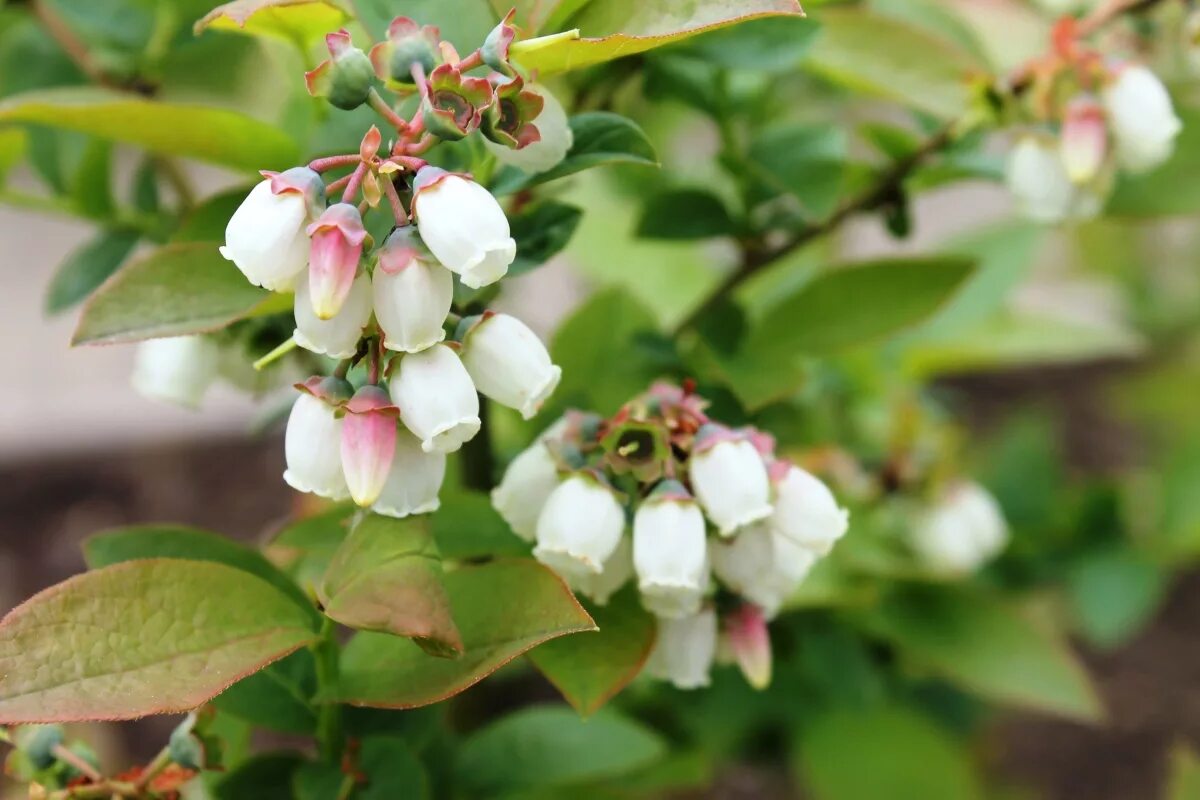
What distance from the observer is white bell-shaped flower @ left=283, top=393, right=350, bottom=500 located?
13.4 inches

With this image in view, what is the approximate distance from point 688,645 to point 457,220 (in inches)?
7.2

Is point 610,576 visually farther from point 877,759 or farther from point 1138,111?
point 877,759

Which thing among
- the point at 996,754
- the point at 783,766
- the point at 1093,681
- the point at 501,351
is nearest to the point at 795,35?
the point at 501,351

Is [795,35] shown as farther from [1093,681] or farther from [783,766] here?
[1093,681]

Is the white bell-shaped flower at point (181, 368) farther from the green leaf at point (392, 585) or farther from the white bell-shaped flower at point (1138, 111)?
the white bell-shaped flower at point (1138, 111)

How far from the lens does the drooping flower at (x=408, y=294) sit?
314mm

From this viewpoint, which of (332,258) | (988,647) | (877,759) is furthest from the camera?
(877,759)

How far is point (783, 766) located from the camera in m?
0.96

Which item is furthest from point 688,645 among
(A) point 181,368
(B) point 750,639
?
(A) point 181,368

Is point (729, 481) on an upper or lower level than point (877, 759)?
upper

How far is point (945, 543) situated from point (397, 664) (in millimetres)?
423

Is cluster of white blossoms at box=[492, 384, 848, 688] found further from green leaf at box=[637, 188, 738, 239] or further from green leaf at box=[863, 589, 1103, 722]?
green leaf at box=[863, 589, 1103, 722]

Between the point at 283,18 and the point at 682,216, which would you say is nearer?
the point at 283,18

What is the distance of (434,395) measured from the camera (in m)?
0.33
